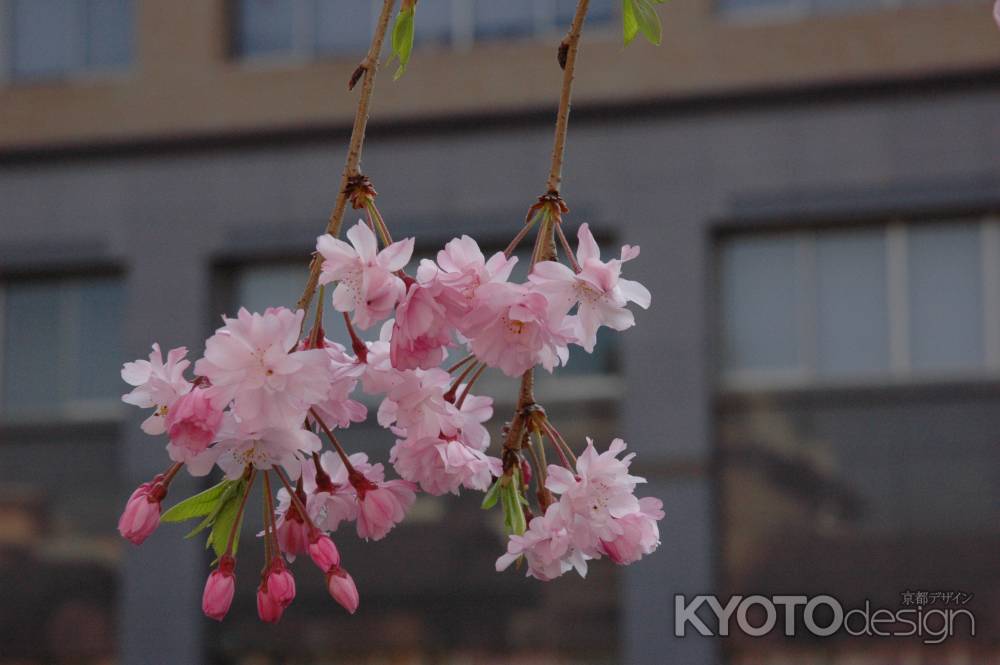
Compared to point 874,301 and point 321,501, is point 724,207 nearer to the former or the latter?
point 874,301

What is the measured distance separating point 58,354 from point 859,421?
Answer: 740 centimetres

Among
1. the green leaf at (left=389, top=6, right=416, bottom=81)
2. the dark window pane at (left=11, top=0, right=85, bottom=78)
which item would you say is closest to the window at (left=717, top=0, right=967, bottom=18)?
the dark window pane at (left=11, top=0, right=85, bottom=78)

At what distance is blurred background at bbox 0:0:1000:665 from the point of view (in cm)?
1343

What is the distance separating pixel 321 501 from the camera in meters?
1.87

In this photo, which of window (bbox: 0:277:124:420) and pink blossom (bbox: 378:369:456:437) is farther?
window (bbox: 0:277:124:420)

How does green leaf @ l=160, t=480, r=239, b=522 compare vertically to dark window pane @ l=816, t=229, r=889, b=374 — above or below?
below

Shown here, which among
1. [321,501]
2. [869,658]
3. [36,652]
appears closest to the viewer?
[321,501]

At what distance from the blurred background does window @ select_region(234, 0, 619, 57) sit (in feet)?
0.10

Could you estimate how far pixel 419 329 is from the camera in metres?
1.65

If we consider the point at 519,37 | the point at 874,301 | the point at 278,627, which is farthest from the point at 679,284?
the point at 278,627

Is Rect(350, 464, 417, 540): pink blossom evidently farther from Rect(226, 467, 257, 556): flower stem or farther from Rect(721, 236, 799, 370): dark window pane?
Rect(721, 236, 799, 370): dark window pane

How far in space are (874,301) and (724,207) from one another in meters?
1.49

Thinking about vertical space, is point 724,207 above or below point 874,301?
above

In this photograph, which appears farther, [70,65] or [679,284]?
[70,65]
